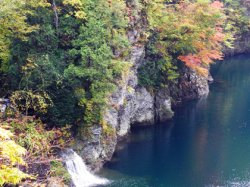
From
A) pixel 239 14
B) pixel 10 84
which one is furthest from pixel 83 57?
pixel 239 14

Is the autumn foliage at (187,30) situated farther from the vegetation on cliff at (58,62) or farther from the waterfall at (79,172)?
the waterfall at (79,172)

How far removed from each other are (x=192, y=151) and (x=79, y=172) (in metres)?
7.94

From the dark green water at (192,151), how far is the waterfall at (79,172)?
2.58 ft

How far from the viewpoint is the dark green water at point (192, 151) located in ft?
67.2

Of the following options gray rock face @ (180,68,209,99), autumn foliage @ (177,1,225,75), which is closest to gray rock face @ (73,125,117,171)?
autumn foliage @ (177,1,225,75)

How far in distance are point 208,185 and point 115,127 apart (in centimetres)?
673

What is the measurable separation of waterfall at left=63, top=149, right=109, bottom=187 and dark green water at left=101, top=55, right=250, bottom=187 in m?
0.79

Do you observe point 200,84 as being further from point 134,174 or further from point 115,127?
point 134,174

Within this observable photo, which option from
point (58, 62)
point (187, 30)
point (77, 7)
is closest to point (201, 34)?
point (187, 30)

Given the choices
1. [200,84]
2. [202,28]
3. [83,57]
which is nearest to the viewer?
[83,57]

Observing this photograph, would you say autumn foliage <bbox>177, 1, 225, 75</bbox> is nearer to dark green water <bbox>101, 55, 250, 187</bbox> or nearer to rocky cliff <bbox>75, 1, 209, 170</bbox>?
rocky cliff <bbox>75, 1, 209, 170</bbox>

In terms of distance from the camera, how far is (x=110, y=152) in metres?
22.6

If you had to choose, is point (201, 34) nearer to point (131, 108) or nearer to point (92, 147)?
point (131, 108)

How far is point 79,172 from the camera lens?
19672mm
